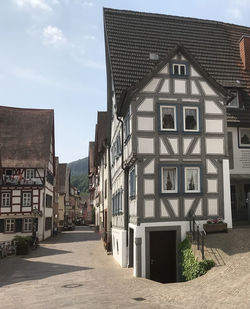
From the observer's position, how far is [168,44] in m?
21.8

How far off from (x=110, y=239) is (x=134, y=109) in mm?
12077

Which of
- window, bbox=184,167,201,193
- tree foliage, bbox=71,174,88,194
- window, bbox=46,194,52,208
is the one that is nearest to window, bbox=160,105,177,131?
window, bbox=184,167,201,193

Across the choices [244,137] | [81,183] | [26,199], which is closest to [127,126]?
[244,137]

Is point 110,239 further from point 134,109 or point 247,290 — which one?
point 247,290

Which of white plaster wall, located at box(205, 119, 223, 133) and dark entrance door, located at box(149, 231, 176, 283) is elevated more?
white plaster wall, located at box(205, 119, 223, 133)

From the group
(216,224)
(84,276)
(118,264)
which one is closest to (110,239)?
(118,264)

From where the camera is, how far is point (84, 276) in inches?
605

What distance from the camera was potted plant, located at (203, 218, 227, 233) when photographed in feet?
49.9

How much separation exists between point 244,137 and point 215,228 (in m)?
6.21

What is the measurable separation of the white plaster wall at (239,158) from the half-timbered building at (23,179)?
20.4 meters

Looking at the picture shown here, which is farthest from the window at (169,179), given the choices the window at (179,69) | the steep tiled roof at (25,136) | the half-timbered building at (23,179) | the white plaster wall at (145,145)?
the steep tiled roof at (25,136)

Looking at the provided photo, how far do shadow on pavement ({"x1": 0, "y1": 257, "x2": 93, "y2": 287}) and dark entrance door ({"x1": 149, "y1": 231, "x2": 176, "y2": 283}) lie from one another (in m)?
3.41

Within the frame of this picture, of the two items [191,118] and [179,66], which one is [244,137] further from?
[179,66]

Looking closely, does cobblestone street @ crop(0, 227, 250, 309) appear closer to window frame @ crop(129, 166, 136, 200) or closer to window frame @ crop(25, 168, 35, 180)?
window frame @ crop(129, 166, 136, 200)
